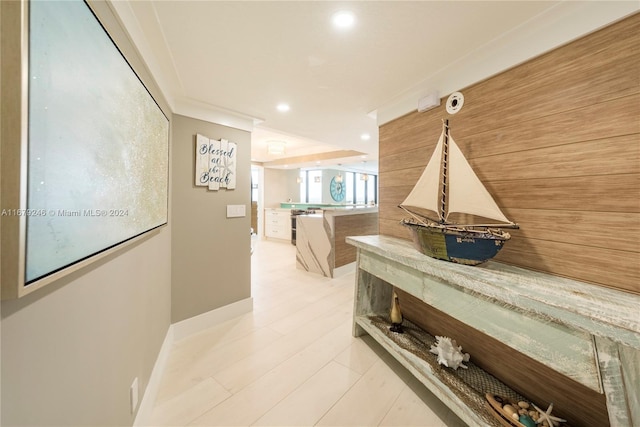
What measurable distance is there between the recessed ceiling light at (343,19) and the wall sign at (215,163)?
59.2 inches

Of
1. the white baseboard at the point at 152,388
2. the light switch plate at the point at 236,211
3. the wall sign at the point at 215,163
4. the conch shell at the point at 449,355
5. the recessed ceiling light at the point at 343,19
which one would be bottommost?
the white baseboard at the point at 152,388

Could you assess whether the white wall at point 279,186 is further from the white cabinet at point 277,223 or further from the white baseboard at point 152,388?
the white baseboard at point 152,388

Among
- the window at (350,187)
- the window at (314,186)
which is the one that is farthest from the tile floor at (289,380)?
the window at (350,187)

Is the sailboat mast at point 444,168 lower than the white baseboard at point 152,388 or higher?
higher

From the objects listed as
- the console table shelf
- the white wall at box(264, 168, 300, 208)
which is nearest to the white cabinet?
the white wall at box(264, 168, 300, 208)

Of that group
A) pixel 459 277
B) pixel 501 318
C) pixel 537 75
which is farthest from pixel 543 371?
pixel 537 75

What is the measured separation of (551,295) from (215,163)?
2388mm

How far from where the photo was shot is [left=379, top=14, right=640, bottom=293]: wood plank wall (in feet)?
2.98

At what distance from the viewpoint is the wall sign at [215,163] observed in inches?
81.7

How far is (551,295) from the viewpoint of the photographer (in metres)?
0.85

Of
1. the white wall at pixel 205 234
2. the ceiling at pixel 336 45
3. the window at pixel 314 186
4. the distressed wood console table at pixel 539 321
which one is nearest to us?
the distressed wood console table at pixel 539 321

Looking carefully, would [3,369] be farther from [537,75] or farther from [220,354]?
[537,75]

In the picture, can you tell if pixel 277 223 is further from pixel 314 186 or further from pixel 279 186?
pixel 314 186

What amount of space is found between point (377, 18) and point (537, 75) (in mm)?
859
